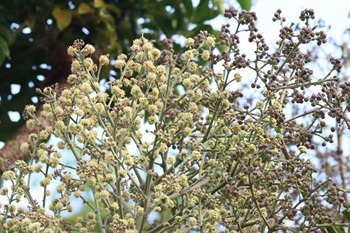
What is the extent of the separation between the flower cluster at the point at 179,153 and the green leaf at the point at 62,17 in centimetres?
137

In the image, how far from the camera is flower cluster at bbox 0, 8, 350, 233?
130 centimetres

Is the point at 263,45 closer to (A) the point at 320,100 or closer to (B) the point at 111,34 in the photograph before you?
(A) the point at 320,100

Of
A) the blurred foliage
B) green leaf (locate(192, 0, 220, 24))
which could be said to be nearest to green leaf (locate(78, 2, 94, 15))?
the blurred foliage

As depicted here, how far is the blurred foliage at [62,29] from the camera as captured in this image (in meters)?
2.92

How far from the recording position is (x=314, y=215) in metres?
1.34

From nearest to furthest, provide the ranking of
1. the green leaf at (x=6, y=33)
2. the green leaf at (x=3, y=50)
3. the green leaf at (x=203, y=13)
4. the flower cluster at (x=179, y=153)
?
the flower cluster at (x=179, y=153), the green leaf at (x=3, y=50), the green leaf at (x=6, y=33), the green leaf at (x=203, y=13)

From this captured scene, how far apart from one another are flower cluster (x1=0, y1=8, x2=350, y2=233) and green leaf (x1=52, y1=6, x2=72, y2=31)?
1.37 m

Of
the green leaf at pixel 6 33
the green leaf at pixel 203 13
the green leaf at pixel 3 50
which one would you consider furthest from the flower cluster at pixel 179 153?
the green leaf at pixel 203 13

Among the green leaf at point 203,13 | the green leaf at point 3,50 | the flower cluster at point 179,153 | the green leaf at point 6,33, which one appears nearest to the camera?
the flower cluster at point 179,153

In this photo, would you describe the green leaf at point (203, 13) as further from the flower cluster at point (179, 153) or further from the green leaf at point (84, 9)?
the flower cluster at point (179, 153)

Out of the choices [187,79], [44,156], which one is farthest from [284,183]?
[44,156]

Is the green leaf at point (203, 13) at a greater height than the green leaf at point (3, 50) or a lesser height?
greater

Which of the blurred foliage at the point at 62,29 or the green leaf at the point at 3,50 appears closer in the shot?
the green leaf at the point at 3,50

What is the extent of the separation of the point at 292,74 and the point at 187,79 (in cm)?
27
